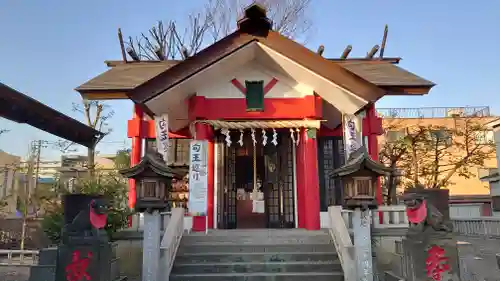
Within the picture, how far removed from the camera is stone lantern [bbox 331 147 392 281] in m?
7.69

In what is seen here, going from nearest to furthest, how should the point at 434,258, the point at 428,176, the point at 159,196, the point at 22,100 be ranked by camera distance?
the point at 434,258 → the point at 159,196 → the point at 22,100 → the point at 428,176

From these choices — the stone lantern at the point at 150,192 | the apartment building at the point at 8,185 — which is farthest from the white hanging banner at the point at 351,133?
the apartment building at the point at 8,185

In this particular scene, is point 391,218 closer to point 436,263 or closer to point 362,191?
point 362,191

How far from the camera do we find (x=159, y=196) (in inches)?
314

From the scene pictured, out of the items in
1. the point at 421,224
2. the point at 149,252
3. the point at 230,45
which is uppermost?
the point at 230,45

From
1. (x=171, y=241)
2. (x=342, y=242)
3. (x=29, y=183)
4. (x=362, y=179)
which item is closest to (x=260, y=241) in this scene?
(x=342, y=242)

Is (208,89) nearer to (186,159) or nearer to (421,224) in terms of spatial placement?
(186,159)

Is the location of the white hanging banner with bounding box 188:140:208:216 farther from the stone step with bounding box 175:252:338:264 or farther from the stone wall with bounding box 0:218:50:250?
the stone wall with bounding box 0:218:50:250

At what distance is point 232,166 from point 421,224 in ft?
23.2

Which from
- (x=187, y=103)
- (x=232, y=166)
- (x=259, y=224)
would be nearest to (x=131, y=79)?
(x=187, y=103)

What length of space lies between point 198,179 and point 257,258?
2971 millimetres

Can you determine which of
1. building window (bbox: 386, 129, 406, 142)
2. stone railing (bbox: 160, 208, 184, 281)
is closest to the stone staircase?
stone railing (bbox: 160, 208, 184, 281)

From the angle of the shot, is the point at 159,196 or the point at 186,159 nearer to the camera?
the point at 159,196

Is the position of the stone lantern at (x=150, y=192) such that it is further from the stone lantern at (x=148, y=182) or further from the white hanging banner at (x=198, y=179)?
the white hanging banner at (x=198, y=179)
